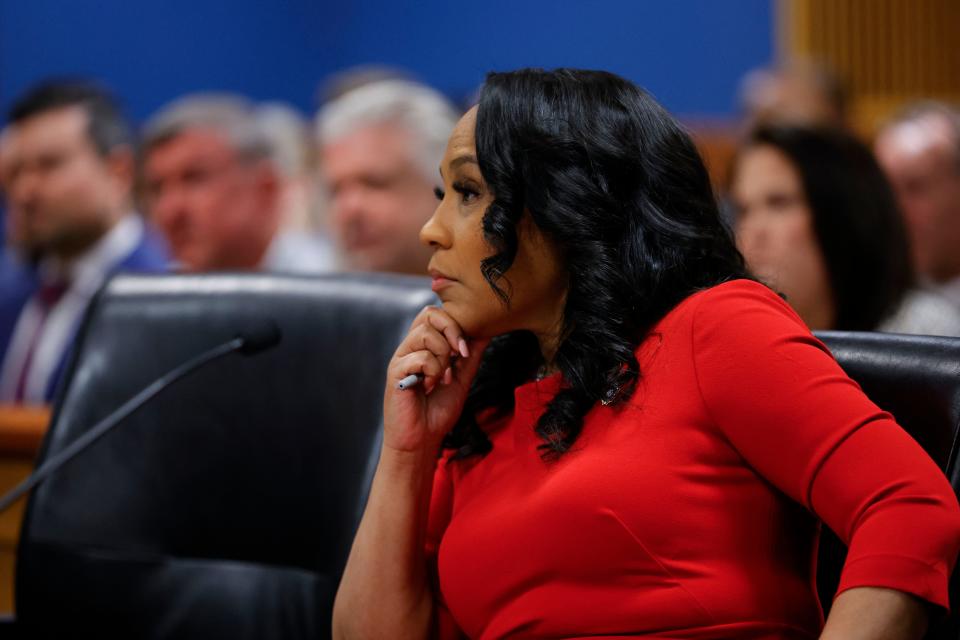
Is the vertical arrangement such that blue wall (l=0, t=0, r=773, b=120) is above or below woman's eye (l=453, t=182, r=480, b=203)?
below

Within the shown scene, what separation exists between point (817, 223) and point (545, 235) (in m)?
1.25

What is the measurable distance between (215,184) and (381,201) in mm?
743

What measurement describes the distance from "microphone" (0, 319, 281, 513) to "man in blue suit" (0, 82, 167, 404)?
5.84ft

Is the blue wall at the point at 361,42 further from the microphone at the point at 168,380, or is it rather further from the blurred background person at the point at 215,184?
the microphone at the point at 168,380

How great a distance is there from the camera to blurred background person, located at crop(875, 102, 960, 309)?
3375 mm

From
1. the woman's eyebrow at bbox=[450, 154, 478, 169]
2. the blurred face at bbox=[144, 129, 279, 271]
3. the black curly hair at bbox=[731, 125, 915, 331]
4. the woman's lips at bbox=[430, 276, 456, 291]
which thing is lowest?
the blurred face at bbox=[144, 129, 279, 271]

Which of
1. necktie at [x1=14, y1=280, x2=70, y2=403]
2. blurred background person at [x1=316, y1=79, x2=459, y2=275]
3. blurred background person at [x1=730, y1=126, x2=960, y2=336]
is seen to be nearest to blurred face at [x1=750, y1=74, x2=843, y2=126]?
blurred background person at [x1=316, y1=79, x2=459, y2=275]

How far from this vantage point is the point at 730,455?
43.8 inches

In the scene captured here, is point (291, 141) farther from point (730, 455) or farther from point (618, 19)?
point (730, 455)

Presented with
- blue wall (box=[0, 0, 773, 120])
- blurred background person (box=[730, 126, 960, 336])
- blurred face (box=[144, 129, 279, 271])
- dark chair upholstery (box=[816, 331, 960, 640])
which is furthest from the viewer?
blue wall (box=[0, 0, 773, 120])

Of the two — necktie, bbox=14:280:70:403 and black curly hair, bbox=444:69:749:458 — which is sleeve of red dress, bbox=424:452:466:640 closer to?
black curly hair, bbox=444:69:749:458

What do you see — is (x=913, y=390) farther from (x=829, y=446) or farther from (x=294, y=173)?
(x=294, y=173)

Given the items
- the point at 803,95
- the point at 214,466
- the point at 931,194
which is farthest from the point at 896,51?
the point at 214,466

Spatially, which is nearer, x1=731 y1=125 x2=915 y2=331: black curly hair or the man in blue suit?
x1=731 y1=125 x2=915 y2=331: black curly hair
